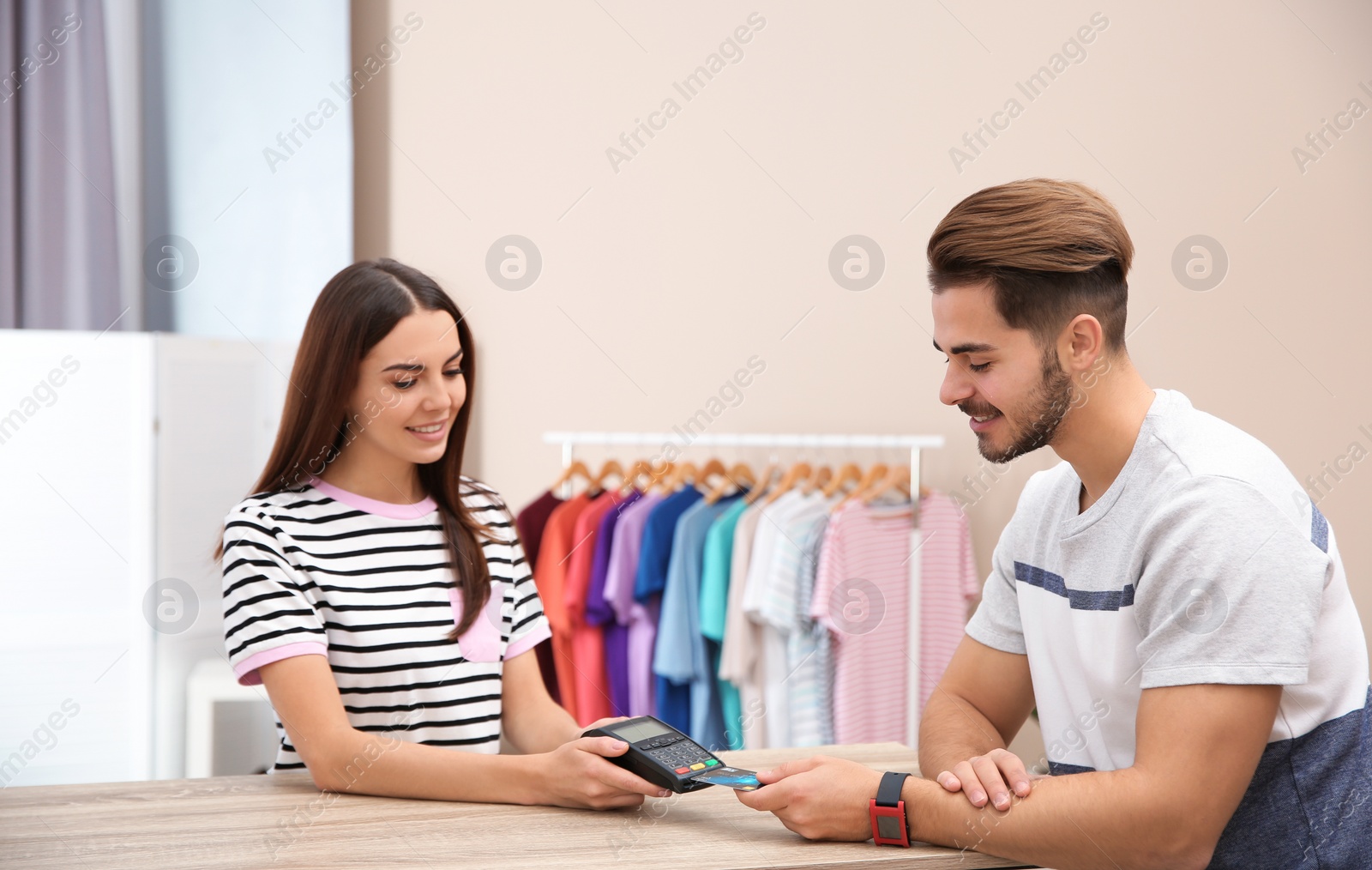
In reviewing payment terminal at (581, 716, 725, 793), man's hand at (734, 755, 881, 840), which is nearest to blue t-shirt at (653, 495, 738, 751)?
payment terminal at (581, 716, 725, 793)

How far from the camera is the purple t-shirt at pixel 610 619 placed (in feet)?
8.84

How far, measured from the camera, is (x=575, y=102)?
3.36 m

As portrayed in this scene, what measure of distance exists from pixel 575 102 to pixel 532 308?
2.20 feet

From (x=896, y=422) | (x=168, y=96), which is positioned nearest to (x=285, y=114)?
(x=168, y=96)

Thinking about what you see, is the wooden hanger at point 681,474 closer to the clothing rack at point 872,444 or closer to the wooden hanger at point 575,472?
the clothing rack at point 872,444

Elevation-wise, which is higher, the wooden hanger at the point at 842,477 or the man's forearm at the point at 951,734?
the wooden hanger at the point at 842,477

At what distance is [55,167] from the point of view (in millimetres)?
2967

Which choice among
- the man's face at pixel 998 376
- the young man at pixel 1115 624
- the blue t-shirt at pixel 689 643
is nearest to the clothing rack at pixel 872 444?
the blue t-shirt at pixel 689 643

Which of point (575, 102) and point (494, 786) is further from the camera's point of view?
point (575, 102)

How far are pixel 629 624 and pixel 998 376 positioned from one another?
5.40ft

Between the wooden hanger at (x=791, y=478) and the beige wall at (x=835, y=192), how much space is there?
0.37m

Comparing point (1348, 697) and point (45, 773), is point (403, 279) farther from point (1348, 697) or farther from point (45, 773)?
point (45, 773)

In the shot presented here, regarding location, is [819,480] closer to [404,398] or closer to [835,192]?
[835,192]

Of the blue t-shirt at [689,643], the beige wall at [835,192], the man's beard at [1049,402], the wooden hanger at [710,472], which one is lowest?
the blue t-shirt at [689,643]
